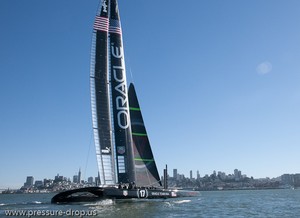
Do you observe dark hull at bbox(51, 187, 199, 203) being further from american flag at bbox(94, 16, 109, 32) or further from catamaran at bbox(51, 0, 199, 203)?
american flag at bbox(94, 16, 109, 32)

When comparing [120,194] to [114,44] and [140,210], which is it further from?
[114,44]

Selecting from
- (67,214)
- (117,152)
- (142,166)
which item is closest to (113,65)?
→ (117,152)

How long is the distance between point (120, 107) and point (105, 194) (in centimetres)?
853

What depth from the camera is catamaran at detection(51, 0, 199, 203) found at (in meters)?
30.2

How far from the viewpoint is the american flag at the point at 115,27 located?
34.8 meters

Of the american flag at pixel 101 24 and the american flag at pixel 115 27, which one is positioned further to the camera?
the american flag at pixel 115 27

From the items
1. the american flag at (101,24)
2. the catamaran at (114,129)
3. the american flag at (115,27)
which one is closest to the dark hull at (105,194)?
the catamaran at (114,129)

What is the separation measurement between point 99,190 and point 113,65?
11.8 metres

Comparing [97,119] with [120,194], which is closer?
[120,194]

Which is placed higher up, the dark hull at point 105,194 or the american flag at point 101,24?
the american flag at point 101,24

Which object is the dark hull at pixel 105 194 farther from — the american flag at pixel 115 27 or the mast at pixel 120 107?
the american flag at pixel 115 27

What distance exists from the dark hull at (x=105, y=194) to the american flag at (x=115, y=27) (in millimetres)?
15113

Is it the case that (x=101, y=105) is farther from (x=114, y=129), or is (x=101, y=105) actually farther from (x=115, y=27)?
(x=115, y=27)

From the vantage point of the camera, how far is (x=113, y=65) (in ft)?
110
